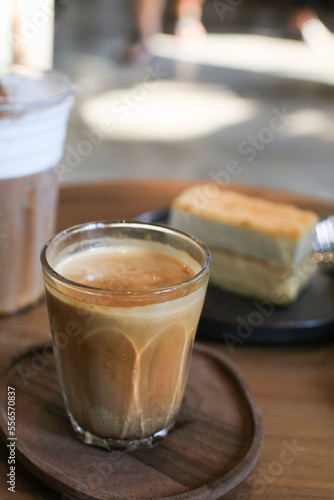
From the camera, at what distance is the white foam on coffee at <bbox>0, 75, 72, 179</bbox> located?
72 centimetres

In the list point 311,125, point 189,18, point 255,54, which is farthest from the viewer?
point 189,18

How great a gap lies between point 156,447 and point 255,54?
539 centimetres

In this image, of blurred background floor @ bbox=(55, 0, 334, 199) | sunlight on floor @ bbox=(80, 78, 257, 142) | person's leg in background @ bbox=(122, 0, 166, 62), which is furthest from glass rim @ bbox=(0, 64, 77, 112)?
person's leg in background @ bbox=(122, 0, 166, 62)

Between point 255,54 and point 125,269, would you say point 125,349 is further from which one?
point 255,54

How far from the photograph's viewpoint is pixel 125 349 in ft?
1.82

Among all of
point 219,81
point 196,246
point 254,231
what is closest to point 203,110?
point 219,81

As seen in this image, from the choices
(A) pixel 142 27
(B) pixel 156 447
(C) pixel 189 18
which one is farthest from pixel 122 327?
(C) pixel 189 18

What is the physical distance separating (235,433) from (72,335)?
0.20 meters

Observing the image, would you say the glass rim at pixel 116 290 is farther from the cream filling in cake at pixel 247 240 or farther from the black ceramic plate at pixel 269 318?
the cream filling in cake at pixel 247 240

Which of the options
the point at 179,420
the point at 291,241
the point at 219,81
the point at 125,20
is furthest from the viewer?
the point at 125,20

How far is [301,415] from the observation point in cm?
66

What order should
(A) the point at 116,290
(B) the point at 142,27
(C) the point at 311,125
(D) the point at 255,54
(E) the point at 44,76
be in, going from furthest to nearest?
(B) the point at 142,27, (D) the point at 255,54, (C) the point at 311,125, (E) the point at 44,76, (A) the point at 116,290

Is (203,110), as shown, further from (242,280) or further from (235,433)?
(235,433)

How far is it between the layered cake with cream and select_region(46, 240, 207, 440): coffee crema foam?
1.23 feet
